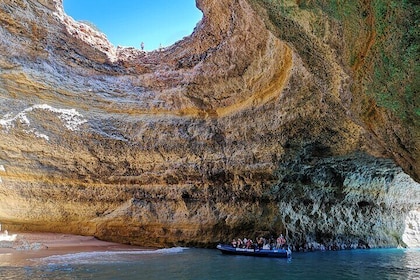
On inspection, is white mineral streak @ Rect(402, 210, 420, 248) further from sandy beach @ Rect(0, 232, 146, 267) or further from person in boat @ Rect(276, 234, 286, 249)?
sandy beach @ Rect(0, 232, 146, 267)

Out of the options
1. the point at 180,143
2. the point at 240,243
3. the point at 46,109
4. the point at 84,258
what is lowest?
the point at 84,258

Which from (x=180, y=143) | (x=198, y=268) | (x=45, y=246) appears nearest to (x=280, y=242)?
(x=198, y=268)

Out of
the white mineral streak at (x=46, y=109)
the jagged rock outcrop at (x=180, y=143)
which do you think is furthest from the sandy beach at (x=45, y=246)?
the white mineral streak at (x=46, y=109)

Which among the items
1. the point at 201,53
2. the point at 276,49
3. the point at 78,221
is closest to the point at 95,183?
the point at 78,221

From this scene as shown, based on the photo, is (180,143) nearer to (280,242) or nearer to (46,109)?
(46,109)

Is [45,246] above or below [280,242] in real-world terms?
below

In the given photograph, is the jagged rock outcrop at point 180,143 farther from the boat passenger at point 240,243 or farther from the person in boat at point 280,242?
the boat passenger at point 240,243
